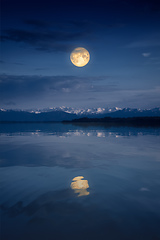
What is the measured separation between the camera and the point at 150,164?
1506cm

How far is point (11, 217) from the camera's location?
6.84m

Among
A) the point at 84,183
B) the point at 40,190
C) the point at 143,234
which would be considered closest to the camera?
the point at 143,234

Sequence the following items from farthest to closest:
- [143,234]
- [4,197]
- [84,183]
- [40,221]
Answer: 1. [84,183]
2. [4,197]
3. [40,221]
4. [143,234]

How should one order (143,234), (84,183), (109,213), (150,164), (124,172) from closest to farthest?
(143,234) < (109,213) < (84,183) < (124,172) < (150,164)

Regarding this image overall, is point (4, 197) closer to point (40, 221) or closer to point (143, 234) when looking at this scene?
point (40, 221)

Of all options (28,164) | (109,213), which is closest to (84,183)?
(109,213)

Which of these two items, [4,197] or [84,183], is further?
[84,183]

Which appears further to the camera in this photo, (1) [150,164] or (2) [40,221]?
(1) [150,164]

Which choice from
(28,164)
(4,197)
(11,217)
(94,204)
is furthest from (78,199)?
(28,164)

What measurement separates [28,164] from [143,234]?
12090 mm

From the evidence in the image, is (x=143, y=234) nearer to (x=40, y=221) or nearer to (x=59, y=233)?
(x=59, y=233)

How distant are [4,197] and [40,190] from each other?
1869mm

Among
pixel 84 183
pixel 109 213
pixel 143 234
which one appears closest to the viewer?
pixel 143 234

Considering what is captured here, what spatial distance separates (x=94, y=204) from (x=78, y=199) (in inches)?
33.3
